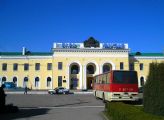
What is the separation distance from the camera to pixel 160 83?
44.1 feet

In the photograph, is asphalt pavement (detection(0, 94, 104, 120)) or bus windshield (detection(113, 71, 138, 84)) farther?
bus windshield (detection(113, 71, 138, 84))

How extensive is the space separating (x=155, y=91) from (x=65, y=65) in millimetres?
57842

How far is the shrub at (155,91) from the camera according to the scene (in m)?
13.2

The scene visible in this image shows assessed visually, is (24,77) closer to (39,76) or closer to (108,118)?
(39,76)

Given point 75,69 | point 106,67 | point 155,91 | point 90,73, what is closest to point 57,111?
point 155,91

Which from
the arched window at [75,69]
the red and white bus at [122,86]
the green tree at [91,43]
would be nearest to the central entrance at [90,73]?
the arched window at [75,69]

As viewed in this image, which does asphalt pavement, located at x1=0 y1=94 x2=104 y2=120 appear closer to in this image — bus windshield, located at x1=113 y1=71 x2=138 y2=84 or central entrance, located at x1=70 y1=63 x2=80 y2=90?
bus windshield, located at x1=113 y1=71 x2=138 y2=84

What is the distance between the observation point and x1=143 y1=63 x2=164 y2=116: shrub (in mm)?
13250

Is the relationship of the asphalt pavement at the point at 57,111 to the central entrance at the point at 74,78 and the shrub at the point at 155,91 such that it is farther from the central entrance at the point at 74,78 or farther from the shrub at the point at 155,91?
the central entrance at the point at 74,78

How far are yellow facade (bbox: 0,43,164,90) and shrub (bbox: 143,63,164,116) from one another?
56.2m

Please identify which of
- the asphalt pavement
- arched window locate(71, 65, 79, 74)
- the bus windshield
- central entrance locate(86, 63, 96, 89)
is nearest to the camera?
the asphalt pavement

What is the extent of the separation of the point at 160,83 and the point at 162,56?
64893 mm

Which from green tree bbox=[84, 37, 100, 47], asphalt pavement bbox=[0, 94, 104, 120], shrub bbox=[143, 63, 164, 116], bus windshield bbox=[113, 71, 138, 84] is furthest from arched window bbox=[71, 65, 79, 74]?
shrub bbox=[143, 63, 164, 116]

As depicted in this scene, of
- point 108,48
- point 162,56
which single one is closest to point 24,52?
point 108,48
